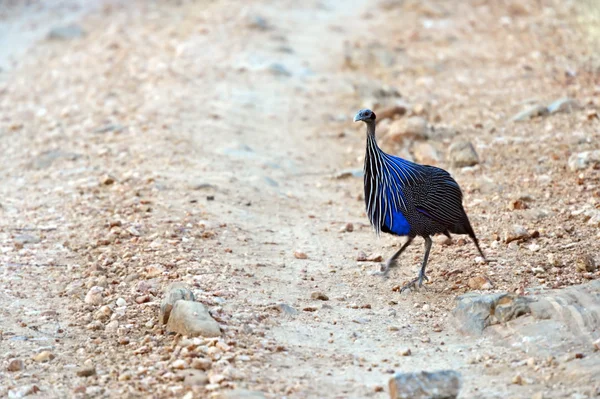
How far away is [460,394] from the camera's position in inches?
154

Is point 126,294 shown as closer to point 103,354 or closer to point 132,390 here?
point 103,354

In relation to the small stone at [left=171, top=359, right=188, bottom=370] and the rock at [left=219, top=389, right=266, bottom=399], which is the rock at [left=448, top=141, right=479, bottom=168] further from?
the rock at [left=219, top=389, right=266, bottom=399]

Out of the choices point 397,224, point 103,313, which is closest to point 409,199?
point 397,224

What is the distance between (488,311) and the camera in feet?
15.2

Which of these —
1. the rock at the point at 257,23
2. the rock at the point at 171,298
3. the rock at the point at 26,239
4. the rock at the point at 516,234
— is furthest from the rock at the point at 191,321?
the rock at the point at 257,23

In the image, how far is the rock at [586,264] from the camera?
510 cm

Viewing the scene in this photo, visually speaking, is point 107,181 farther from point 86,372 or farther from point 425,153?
point 86,372

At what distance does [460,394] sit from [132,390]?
1.50 meters

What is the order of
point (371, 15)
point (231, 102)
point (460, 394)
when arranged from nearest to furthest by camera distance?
point (460, 394) → point (231, 102) → point (371, 15)

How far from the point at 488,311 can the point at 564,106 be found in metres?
4.26

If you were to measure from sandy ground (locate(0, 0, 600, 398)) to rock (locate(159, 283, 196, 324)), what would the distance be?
4.3 inches

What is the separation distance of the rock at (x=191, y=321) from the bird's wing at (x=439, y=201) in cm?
148

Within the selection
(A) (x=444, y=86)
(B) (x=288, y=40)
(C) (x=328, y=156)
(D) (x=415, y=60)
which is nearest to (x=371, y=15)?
(B) (x=288, y=40)

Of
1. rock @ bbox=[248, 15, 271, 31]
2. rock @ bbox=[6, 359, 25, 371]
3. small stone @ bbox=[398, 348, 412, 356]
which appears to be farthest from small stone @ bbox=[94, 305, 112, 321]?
rock @ bbox=[248, 15, 271, 31]
